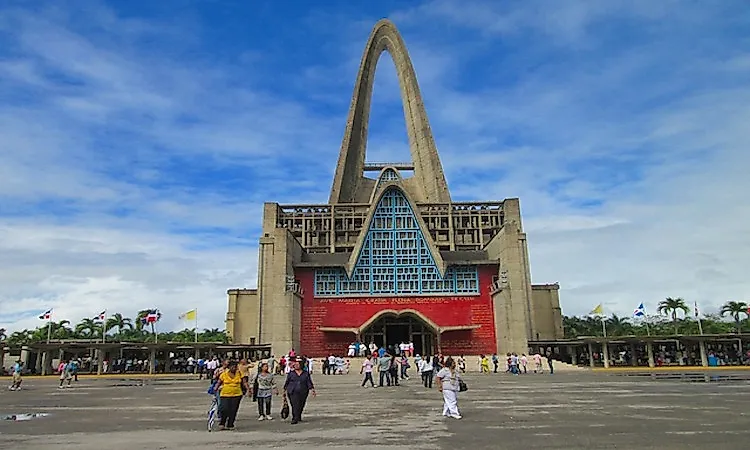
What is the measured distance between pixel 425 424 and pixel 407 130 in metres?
72.5

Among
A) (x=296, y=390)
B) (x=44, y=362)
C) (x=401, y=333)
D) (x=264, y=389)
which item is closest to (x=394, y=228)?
(x=401, y=333)

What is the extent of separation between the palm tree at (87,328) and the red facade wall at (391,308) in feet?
99.3

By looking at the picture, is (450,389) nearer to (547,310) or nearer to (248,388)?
(248,388)

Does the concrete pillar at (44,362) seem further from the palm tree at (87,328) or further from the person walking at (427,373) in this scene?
the person walking at (427,373)

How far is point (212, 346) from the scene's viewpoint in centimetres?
4194

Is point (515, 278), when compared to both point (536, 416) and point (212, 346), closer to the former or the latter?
point (212, 346)

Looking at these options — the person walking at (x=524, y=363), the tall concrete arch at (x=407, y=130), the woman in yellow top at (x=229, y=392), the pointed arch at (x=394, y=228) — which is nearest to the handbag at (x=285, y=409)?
the woman in yellow top at (x=229, y=392)

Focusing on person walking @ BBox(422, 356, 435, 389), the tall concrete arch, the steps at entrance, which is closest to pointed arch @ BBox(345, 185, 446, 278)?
the steps at entrance

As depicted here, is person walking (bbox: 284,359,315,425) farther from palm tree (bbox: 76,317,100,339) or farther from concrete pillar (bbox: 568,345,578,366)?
palm tree (bbox: 76,317,100,339)

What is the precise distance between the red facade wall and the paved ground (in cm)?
2897

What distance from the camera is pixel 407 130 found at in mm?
81438

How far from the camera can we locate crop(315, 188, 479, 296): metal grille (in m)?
47.5

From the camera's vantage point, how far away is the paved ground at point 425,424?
8828 millimetres

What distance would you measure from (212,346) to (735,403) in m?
34.8
